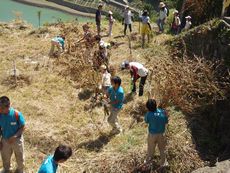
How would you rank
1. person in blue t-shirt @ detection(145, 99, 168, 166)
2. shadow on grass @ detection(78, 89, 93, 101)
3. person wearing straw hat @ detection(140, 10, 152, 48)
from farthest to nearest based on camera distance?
1. person wearing straw hat @ detection(140, 10, 152, 48)
2. shadow on grass @ detection(78, 89, 93, 101)
3. person in blue t-shirt @ detection(145, 99, 168, 166)

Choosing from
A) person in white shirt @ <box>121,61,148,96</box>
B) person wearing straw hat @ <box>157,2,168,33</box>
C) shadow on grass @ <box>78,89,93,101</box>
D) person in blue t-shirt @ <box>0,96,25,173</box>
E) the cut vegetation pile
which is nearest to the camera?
person in blue t-shirt @ <box>0,96,25,173</box>

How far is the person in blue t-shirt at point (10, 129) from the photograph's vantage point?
5.68m

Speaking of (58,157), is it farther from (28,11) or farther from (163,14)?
(28,11)

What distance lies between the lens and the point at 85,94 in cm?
955

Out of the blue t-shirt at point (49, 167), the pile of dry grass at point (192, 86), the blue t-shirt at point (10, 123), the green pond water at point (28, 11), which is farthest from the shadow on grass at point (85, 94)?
the green pond water at point (28, 11)

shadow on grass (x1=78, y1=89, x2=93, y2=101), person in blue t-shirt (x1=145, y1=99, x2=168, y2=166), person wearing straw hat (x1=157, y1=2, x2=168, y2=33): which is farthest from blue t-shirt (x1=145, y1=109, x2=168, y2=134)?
person wearing straw hat (x1=157, y1=2, x2=168, y2=33)

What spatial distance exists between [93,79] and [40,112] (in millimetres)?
1723

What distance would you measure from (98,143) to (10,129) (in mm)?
2143

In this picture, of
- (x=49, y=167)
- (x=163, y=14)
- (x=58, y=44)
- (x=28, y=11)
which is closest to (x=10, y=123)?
(x=49, y=167)

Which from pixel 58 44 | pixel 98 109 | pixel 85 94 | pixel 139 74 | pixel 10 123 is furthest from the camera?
pixel 58 44

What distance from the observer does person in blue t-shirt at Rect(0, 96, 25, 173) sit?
568 cm

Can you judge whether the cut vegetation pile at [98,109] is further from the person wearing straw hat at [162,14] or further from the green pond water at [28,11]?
the green pond water at [28,11]

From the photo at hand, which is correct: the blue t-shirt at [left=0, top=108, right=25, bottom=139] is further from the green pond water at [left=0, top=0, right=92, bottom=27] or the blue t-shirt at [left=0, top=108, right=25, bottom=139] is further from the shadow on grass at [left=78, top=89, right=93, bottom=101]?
the green pond water at [left=0, top=0, right=92, bottom=27]

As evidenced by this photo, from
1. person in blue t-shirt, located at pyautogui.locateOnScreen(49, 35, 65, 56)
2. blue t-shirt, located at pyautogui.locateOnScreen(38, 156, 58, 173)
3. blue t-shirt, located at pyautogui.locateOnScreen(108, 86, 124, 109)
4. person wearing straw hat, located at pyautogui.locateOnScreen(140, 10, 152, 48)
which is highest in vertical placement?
person wearing straw hat, located at pyautogui.locateOnScreen(140, 10, 152, 48)
